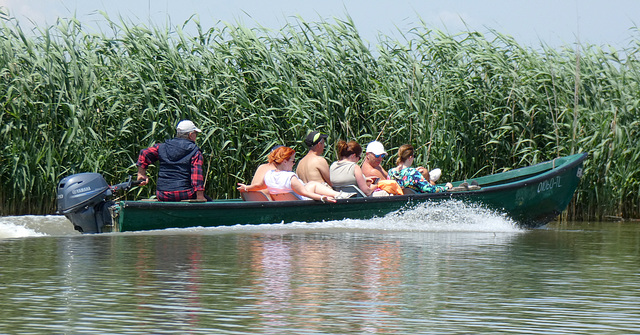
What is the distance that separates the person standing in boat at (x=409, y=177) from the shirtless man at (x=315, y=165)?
90 centimetres

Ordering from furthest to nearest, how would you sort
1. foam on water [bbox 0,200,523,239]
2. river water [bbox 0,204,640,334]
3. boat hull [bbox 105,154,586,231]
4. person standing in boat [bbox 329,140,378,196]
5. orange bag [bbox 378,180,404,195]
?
1. orange bag [bbox 378,180,404,195]
2. person standing in boat [bbox 329,140,378,196]
3. foam on water [bbox 0,200,523,239]
4. boat hull [bbox 105,154,586,231]
5. river water [bbox 0,204,640,334]

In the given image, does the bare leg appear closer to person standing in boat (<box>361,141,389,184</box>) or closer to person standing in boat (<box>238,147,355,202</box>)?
person standing in boat (<box>238,147,355,202</box>)

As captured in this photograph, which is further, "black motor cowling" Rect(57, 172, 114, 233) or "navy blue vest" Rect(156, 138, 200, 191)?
"navy blue vest" Rect(156, 138, 200, 191)

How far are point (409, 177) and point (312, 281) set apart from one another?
519cm

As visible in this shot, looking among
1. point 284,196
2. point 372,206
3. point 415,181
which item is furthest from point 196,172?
point 415,181

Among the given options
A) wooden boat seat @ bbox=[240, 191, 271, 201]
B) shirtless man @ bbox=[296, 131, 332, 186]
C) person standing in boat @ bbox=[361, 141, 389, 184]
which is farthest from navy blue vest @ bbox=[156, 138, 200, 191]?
person standing in boat @ bbox=[361, 141, 389, 184]

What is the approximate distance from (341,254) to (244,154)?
4.88 meters

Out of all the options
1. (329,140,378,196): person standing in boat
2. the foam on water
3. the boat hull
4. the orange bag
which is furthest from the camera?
the orange bag

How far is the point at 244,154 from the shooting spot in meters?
12.6

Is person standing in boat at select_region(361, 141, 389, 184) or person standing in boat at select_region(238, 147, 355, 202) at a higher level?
person standing in boat at select_region(361, 141, 389, 184)

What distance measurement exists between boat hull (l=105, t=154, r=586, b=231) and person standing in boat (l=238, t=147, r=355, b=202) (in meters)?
0.11

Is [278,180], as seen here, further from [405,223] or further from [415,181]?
[415,181]

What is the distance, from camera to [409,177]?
11281 millimetres

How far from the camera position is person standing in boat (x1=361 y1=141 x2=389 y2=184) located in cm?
1127
